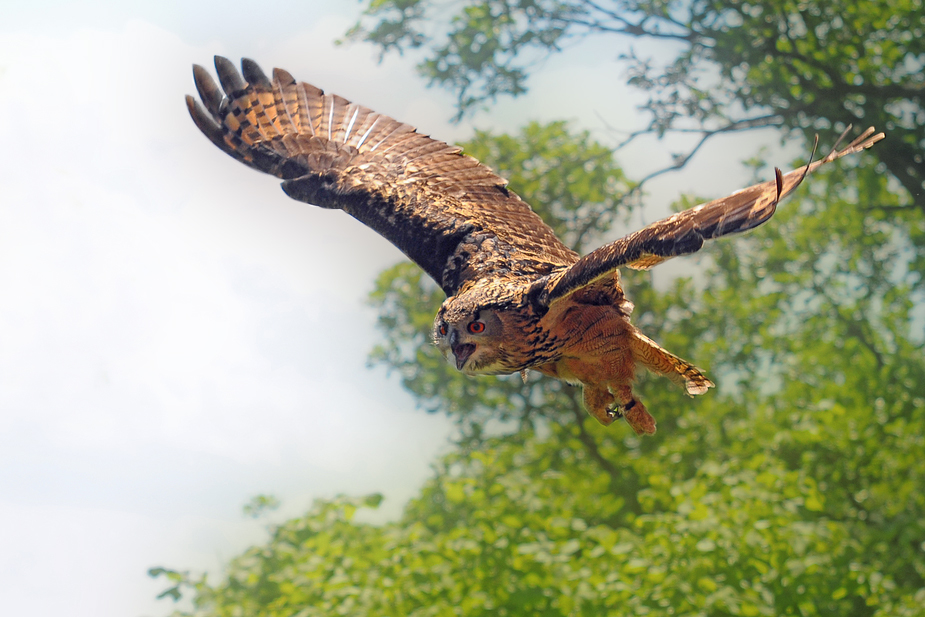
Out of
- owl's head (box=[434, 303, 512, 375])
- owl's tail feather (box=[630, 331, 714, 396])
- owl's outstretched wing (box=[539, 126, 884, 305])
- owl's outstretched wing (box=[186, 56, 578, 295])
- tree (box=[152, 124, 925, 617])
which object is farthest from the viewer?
tree (box=[152, 124, 925, 617])

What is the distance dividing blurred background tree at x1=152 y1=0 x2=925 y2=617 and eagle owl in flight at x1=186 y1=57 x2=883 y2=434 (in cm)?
265

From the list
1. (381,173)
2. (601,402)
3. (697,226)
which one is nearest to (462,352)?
(601,402)

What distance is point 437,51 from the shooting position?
5902 mm

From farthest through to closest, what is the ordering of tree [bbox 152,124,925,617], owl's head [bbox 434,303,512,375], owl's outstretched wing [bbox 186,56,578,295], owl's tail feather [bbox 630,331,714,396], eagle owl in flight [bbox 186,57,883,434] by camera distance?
1. tree [bbox 152,124,925,617]
2. owl's outstretched wing [bbox 186,56,578,295]
3. owl's tail feather [bbox 630,331,714,396]
4. owl's head [bbox 434,303,512,375]
5. eagle owl in flight [bbox 186,57,883,434]

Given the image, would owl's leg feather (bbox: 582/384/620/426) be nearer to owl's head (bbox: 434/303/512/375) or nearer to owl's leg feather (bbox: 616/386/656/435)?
owl's leg feather (bbox: 616/386/656/435)

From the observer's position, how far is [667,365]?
2.02 m

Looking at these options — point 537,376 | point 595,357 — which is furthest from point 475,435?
point 595,357

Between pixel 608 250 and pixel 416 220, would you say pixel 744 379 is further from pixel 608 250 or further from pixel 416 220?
pixel 608 250

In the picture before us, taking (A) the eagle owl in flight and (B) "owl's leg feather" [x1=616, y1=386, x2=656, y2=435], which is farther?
(B) "owl's leg feather" [x1=616, y1=386, x2=656, y2=435]

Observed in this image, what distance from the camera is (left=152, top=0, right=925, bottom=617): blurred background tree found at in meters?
4.68

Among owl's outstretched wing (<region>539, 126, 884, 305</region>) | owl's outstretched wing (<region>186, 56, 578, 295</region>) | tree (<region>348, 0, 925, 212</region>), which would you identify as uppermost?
tree (<region>348, 0, 925, 212</region>)

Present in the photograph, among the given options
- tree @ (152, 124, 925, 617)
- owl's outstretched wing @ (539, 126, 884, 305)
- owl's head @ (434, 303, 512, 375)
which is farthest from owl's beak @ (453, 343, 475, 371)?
tree @ (152, 124, 925, 617)

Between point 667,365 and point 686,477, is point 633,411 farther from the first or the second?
point 686,477

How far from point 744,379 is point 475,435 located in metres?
2.36
